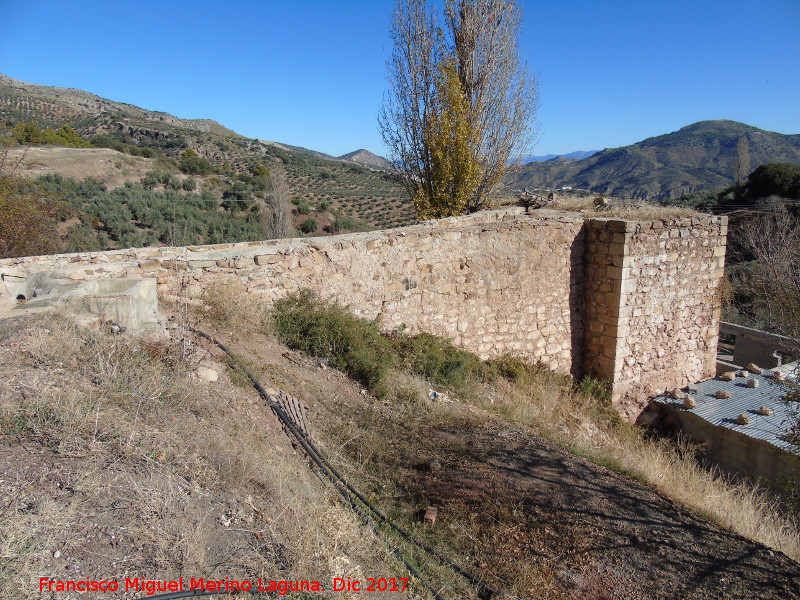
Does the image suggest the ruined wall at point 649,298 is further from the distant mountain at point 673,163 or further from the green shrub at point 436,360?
the distant mountain at point 673,163

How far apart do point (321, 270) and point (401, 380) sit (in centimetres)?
171

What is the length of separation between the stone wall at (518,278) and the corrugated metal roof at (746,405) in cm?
44

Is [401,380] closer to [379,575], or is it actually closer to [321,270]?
[321,270]

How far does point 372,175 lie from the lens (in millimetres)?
37344

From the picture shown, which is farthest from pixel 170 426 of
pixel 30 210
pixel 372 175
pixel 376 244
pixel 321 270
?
pixel 372 175

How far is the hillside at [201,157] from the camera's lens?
24.5 m

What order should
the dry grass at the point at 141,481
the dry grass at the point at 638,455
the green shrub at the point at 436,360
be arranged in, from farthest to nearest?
the green shrub at the point at 436,360 → the dry grass at the point at 638,455 → the dry grass at the point at 141,481

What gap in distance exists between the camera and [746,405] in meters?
7.94

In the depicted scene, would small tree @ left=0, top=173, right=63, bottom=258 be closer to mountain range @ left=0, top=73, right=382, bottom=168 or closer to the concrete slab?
the concrete slab

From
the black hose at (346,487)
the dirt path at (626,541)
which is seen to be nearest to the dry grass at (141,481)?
the black hose at (346,487)

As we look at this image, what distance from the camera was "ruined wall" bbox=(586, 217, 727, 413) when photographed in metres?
7.84

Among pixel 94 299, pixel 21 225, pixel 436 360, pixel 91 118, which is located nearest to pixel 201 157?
pixel 91 118

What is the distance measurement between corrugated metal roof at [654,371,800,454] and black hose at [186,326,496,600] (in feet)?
17.3

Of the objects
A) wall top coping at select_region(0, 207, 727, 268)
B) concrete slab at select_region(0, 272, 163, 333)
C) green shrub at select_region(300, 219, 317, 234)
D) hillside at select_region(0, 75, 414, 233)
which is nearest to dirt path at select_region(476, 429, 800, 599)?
wall top coping at select_region(0, 207, 727, 268)
